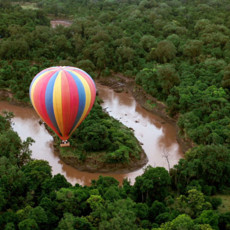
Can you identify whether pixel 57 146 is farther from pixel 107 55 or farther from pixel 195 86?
pixel 107 55

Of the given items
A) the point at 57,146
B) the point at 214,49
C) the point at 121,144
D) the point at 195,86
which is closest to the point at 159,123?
the point at 195,86

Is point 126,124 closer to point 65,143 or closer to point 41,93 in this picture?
point 65,143

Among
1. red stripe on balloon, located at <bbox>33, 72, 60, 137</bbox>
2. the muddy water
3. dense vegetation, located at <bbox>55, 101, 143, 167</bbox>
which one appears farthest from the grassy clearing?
red stripe on balloon, located at <bbox>33, 72, 60, 137</bbox>

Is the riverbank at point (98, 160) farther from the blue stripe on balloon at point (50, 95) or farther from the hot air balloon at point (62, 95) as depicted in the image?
the blue stripe on balloon at point (50, 95)

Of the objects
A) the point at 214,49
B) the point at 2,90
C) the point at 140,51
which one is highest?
the point at 214,49

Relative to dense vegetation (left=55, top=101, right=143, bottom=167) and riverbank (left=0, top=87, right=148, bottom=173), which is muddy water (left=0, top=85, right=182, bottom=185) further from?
dense vegetation (left=55, top=101, right=143, bottom=167)

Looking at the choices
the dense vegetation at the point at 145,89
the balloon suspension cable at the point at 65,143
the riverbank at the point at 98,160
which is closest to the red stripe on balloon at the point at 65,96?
the dense vegetation at the point at 145,89
